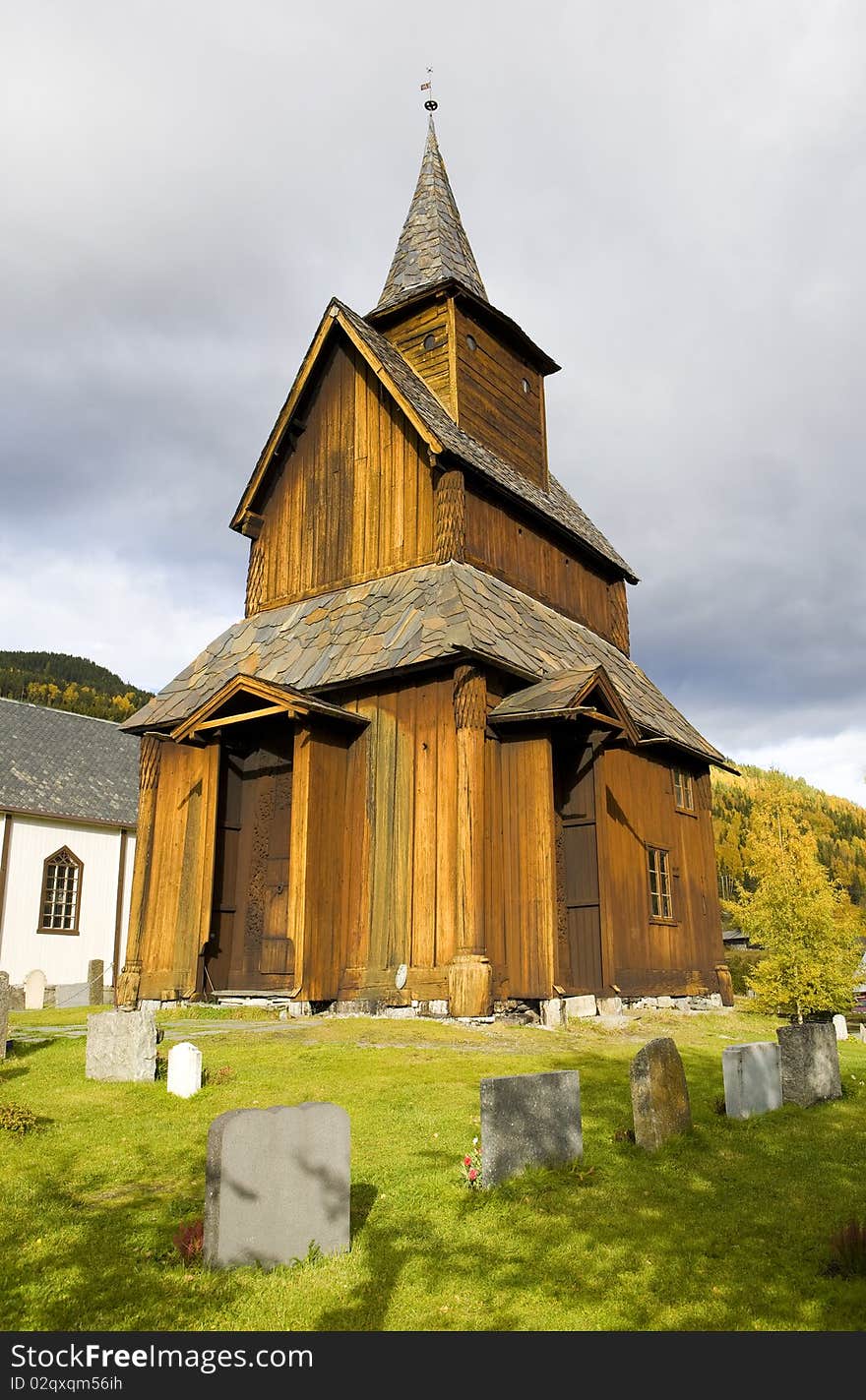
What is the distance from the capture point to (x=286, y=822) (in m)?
17.5

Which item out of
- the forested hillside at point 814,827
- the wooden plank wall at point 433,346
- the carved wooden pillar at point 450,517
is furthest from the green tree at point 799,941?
the forested hillside at point 814,827

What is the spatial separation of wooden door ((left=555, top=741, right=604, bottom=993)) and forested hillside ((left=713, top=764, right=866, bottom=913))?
75.0 m

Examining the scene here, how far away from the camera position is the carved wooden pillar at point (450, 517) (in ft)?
59.1

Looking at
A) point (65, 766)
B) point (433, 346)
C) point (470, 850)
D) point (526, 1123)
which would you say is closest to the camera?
point (526, 1123)

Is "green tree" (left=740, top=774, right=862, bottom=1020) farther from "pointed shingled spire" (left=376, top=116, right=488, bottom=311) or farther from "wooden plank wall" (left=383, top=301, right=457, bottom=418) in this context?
"pointed shingled spire" (left=376, top=116, right=488, bottom=311)

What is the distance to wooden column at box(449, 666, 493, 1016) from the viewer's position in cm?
1394

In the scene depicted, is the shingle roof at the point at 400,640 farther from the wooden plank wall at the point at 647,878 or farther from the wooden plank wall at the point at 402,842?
the wooden plank wall at the point at 647,878

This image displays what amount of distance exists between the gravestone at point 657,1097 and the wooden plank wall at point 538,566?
12018 mm

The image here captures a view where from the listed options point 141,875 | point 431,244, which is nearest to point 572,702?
point 141,875

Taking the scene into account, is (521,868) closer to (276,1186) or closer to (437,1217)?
(437,1217)

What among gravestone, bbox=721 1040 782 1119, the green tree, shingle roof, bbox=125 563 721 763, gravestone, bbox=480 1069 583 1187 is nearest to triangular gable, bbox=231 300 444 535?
shingle roof, bbox=125 563 721 763

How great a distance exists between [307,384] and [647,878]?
40.6 ft

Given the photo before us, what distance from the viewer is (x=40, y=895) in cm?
3083
